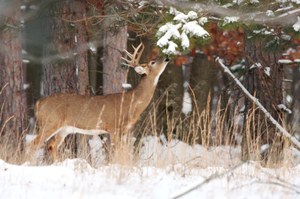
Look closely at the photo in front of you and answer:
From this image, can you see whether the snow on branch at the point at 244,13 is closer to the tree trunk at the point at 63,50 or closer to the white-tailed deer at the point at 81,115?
the white-tailed deer at the point at 81,115

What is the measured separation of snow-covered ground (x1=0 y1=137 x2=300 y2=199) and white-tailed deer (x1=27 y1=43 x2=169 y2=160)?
3.66m

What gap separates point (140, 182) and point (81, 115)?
4877mm

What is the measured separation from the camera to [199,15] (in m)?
8.01

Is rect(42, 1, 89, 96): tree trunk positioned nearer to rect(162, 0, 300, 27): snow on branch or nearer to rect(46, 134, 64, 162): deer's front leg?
rect(46, 134, 64, 162): deer's front leg

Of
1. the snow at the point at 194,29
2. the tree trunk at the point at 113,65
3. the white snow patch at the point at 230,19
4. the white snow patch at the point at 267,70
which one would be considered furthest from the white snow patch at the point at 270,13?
the tree trunk at the point at 113,65

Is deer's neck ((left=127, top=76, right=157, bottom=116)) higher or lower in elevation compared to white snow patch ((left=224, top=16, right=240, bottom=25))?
lower

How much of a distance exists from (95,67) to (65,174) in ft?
42.6

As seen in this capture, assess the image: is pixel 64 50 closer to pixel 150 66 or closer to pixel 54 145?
pixel 150 66

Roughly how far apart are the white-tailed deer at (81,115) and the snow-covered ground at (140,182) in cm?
366

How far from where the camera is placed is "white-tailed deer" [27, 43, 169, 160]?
10781 millimetres

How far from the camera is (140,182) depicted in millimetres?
6133

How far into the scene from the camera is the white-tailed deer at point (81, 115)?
10781mm

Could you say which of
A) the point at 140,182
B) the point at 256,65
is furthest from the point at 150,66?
the point at 140,182

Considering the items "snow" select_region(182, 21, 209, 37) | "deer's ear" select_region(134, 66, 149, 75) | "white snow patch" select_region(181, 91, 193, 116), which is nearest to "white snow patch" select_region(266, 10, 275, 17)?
"snow" select_region(182, 21, 209, 37)
